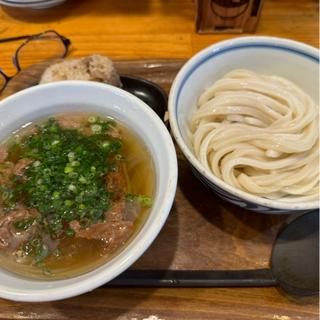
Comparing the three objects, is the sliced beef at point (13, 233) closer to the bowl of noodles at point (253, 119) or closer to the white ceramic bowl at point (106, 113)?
the white ceramic bowl at point (106, 113)

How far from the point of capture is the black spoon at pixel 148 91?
5.58ft

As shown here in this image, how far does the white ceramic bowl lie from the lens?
97cm

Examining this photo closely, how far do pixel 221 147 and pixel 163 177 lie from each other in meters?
0.35

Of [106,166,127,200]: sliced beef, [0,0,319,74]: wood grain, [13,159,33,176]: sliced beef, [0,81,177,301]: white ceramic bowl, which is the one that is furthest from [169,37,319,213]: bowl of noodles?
[0,0,319,74]: wood grain

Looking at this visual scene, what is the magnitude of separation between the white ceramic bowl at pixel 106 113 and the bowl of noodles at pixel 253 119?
11 centimetres

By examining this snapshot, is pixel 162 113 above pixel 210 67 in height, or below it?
below

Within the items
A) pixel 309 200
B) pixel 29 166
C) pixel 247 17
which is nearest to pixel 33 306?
pixel 29 166

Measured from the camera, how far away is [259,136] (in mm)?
1416

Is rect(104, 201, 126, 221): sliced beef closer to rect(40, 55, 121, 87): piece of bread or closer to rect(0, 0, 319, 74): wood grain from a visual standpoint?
rect(40, 55, 121, 87): piece of bread

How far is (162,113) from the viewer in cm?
167

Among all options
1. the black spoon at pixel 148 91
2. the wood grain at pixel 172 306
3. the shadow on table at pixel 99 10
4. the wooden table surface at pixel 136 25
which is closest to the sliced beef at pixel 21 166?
the wood grain at pixel 172 306

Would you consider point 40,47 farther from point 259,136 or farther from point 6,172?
point 259,136

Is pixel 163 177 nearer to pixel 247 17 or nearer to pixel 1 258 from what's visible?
pixel 1 258

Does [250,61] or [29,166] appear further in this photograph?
[250,61]
